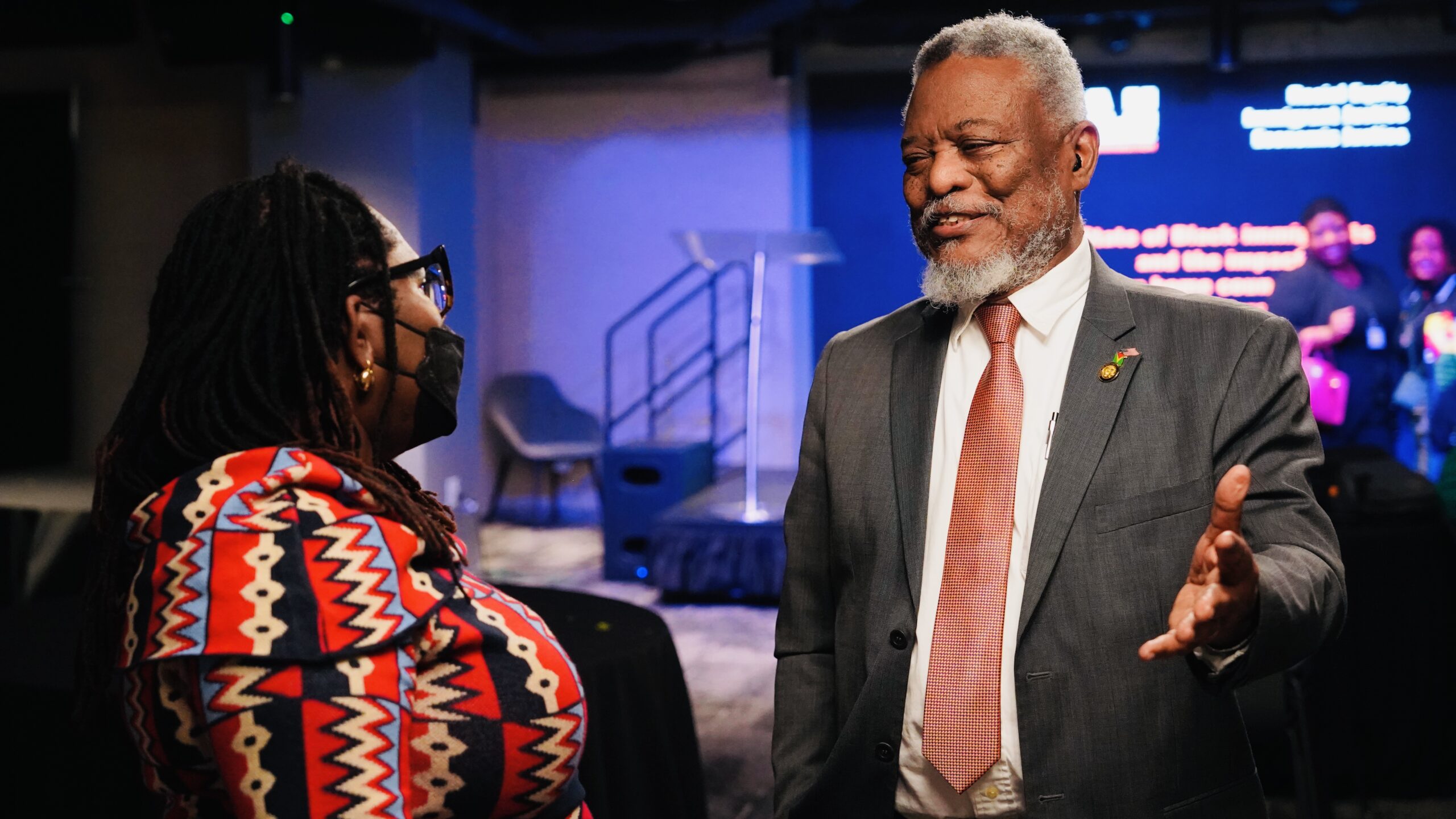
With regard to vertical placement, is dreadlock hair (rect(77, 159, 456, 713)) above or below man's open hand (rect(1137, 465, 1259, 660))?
above

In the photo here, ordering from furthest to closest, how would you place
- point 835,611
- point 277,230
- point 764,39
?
point 764,39 < point 835,611 < point 277,230

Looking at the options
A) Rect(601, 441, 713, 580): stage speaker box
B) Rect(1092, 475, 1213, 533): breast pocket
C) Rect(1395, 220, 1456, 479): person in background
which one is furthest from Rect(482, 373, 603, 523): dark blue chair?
Rect(1092, 475, 1213, 533): breast pocket

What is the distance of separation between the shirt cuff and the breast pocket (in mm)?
169

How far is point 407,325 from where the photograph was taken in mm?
1234

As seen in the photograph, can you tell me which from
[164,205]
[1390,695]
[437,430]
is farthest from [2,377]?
[1390,695]

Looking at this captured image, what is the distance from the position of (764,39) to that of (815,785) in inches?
274

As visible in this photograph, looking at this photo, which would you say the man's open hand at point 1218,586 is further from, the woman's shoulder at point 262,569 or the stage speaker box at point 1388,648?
the stage speaker box at point 1388,648

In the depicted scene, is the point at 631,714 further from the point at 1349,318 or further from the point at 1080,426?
the point at 1349,318

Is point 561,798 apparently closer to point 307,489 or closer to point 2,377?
point 307,489

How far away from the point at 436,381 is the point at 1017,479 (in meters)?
0.67

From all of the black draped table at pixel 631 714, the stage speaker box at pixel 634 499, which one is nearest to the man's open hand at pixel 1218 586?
the black draped table at pixel 631 714

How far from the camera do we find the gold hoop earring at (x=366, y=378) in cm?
120

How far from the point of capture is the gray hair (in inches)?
55.4

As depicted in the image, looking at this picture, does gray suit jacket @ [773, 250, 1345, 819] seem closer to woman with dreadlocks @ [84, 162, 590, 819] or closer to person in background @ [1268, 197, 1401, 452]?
woman with dreadlocks @ [84, 162, 590, 819]
